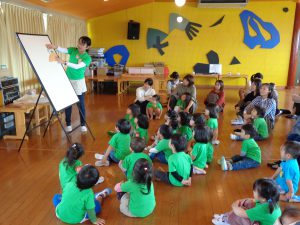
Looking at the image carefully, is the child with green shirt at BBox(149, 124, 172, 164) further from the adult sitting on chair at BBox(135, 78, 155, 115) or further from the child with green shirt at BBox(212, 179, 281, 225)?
the adult sitting on chair at BBox(135, 78, 155, 115)

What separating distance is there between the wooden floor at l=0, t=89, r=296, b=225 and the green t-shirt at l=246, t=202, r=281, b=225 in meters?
0.47

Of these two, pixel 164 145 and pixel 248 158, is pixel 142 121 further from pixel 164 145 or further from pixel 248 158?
pixel 248 158

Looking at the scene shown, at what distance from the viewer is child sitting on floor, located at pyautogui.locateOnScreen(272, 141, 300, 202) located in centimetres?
244

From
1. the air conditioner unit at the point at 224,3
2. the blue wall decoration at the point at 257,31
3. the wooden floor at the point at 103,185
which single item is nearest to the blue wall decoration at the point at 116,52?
the air conditioner unit at the point at 224,3

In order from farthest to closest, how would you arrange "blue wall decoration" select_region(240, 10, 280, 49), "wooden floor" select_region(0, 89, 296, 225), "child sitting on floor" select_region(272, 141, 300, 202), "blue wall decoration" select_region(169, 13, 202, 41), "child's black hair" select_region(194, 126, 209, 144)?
"blue wall decoration" select_region(169, 13, 202, 41) < "blue wall decoration" select_region(240, 10, 280, 49) < "child's black hair" select_region(194, 126, 209, 144) < "child sitting on floor" select_region(272, 141, 300, 202) < "wooden floor" select_region(0, 89, 296, 225)

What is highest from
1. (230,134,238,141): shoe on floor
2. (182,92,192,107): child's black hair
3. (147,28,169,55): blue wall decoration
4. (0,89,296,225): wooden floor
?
(147,28,169,55): blue wall decoration

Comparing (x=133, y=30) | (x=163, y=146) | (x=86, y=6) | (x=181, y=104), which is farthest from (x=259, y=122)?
(x=133, y=30)

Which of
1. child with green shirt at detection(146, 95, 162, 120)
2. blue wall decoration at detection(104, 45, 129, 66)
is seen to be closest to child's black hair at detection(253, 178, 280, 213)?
child with green shirt at detection(146, 95, 162, 120)

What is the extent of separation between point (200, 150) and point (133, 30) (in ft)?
23.3

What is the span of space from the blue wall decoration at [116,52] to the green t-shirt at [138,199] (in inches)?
313

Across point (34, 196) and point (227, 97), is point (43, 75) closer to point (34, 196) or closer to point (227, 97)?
point (34, 196)

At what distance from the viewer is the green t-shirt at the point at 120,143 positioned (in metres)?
3.08

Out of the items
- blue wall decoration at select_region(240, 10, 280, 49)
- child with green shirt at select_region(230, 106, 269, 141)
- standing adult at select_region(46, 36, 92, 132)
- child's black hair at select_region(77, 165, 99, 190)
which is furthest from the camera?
blue wall decoration at select_region(240, 10, 280, 49)

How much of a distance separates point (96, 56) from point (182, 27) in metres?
3.03
